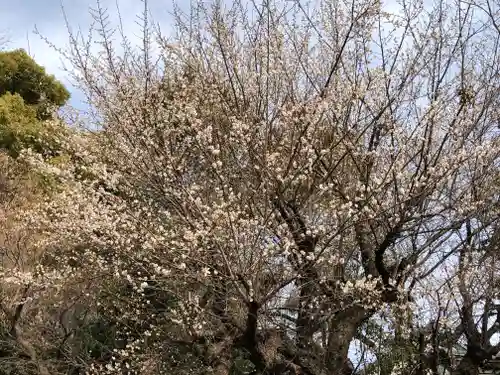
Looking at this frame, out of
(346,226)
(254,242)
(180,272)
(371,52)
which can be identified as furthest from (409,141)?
(180,272)

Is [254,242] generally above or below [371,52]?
below

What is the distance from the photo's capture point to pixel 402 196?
4648mm

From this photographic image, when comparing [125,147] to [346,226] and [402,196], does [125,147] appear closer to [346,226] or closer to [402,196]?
[346,226]

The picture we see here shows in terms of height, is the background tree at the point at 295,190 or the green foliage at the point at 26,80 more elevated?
the green foliage at the point at 26,80

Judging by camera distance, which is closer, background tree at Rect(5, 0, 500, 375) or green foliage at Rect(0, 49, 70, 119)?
background tree at Rect(5, 0, 500, 375)

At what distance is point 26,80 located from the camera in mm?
11633

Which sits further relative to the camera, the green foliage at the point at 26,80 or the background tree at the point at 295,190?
the green foliage at the point at 26,80

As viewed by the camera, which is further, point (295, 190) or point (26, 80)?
point (26, 80)

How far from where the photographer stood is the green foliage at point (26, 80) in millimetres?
11398

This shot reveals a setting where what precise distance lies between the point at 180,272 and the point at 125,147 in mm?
1316

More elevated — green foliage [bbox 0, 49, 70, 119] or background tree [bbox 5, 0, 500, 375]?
green foliage [bbox 0, 49, 70, 119]

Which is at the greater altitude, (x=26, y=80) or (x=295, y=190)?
(x=26, y=80)

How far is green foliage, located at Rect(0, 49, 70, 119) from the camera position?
11.4m

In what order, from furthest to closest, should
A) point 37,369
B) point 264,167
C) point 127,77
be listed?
point 37,369
point 127,77
point 264,167
